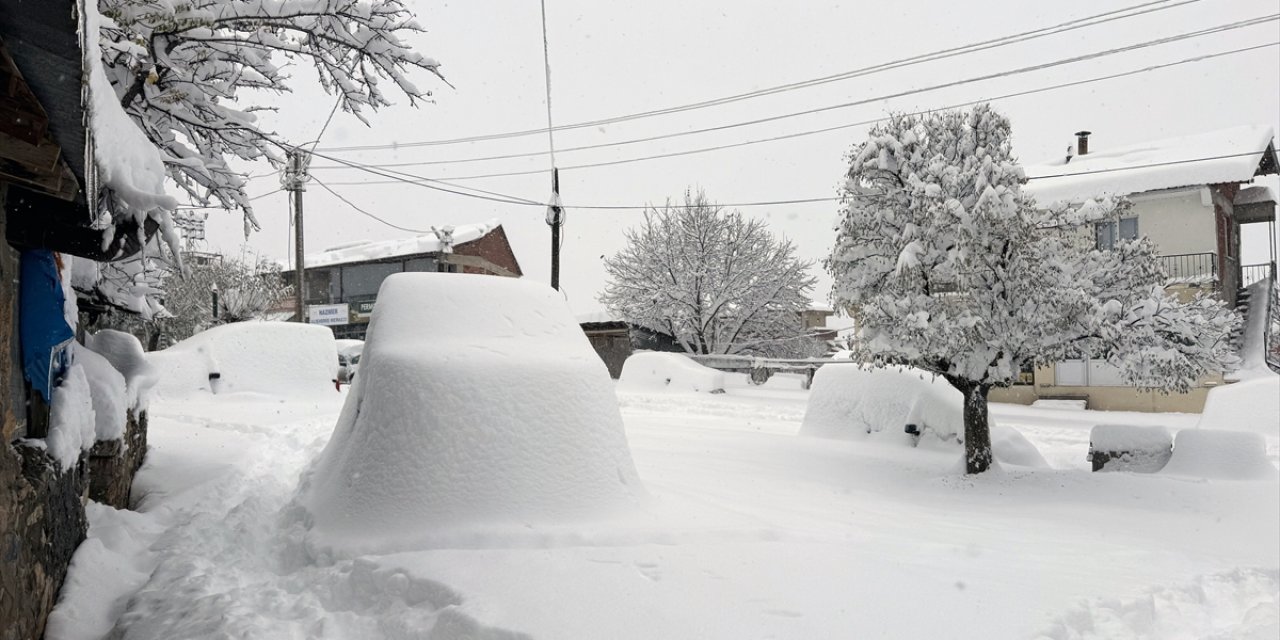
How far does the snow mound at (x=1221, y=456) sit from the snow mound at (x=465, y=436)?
339 inches

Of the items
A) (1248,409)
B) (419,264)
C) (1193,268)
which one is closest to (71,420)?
(1248,409)

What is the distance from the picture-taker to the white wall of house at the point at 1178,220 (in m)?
20.6

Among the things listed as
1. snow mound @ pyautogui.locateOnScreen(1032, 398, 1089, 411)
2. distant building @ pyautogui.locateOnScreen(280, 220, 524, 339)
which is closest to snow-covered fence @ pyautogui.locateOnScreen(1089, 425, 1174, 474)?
snow mound @ pyautogui.locateOnScreen(1032, 398, 1089, 411)

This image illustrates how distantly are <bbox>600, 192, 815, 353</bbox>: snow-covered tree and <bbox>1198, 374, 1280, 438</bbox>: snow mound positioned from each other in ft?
57.6

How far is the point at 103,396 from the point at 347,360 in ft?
55.8

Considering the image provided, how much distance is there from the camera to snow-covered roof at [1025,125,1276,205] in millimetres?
20172

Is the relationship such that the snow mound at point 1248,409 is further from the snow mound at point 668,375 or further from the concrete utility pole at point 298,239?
the concrete utility pole at point 298,239

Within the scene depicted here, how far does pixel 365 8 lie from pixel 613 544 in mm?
4441

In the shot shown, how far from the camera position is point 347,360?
22.4 metres

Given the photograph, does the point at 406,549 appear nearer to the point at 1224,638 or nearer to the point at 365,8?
the point at 365,8

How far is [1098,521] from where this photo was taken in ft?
26.3

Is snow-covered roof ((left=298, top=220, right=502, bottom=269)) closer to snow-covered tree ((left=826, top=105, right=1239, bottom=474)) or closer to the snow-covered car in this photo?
the snow-covered car

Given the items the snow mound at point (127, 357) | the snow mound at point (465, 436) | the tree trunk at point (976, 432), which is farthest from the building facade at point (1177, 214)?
the snow mound at point (127, 357)

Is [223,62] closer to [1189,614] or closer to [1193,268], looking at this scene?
[1189,614]
